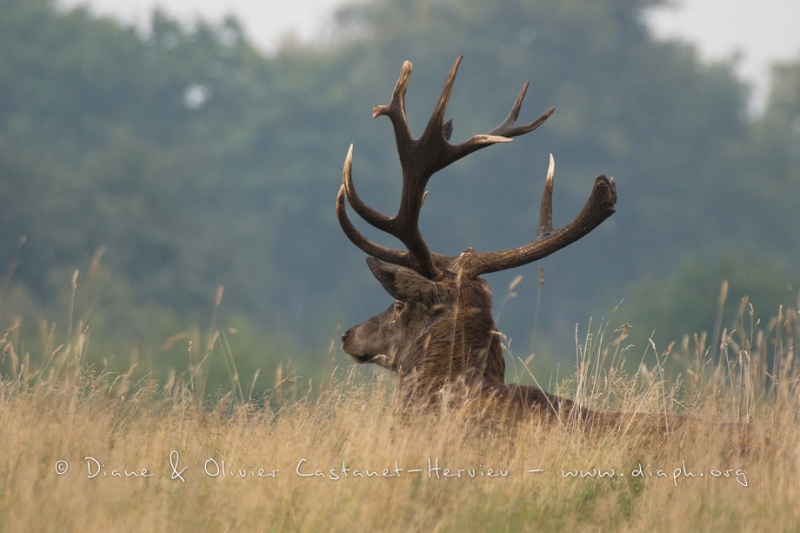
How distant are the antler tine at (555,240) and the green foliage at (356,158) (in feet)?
96.4

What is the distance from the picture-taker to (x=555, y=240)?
6555 millimetres

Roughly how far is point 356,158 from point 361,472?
42.9m

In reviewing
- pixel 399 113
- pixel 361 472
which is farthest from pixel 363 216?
pixel 361 472

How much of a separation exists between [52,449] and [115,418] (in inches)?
28.8

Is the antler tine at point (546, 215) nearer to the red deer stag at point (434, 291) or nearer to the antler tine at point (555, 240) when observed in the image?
the red deer stag at point (434, 291)

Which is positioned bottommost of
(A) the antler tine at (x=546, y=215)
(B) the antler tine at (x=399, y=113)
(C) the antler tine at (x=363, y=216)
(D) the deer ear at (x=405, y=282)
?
(D) the deer ear at (x=405, y=282)

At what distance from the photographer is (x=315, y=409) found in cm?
584

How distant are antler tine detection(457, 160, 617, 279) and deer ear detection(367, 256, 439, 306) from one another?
270 mm

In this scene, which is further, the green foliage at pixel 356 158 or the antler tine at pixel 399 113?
the green foliage at pixel 356 158

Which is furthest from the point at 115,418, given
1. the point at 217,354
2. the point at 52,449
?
the point at 217,354

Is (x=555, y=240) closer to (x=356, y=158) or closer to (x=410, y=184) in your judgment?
(x=410, y=184)

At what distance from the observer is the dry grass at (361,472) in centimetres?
436

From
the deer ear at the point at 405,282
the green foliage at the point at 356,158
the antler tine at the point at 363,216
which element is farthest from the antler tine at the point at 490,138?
the green foliage at the point at 356,158

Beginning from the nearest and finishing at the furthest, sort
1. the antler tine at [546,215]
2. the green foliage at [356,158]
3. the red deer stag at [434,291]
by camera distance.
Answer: the red deer stag at [434,291] < the antler tine at [546,215] < the green foliage at [356,158]
